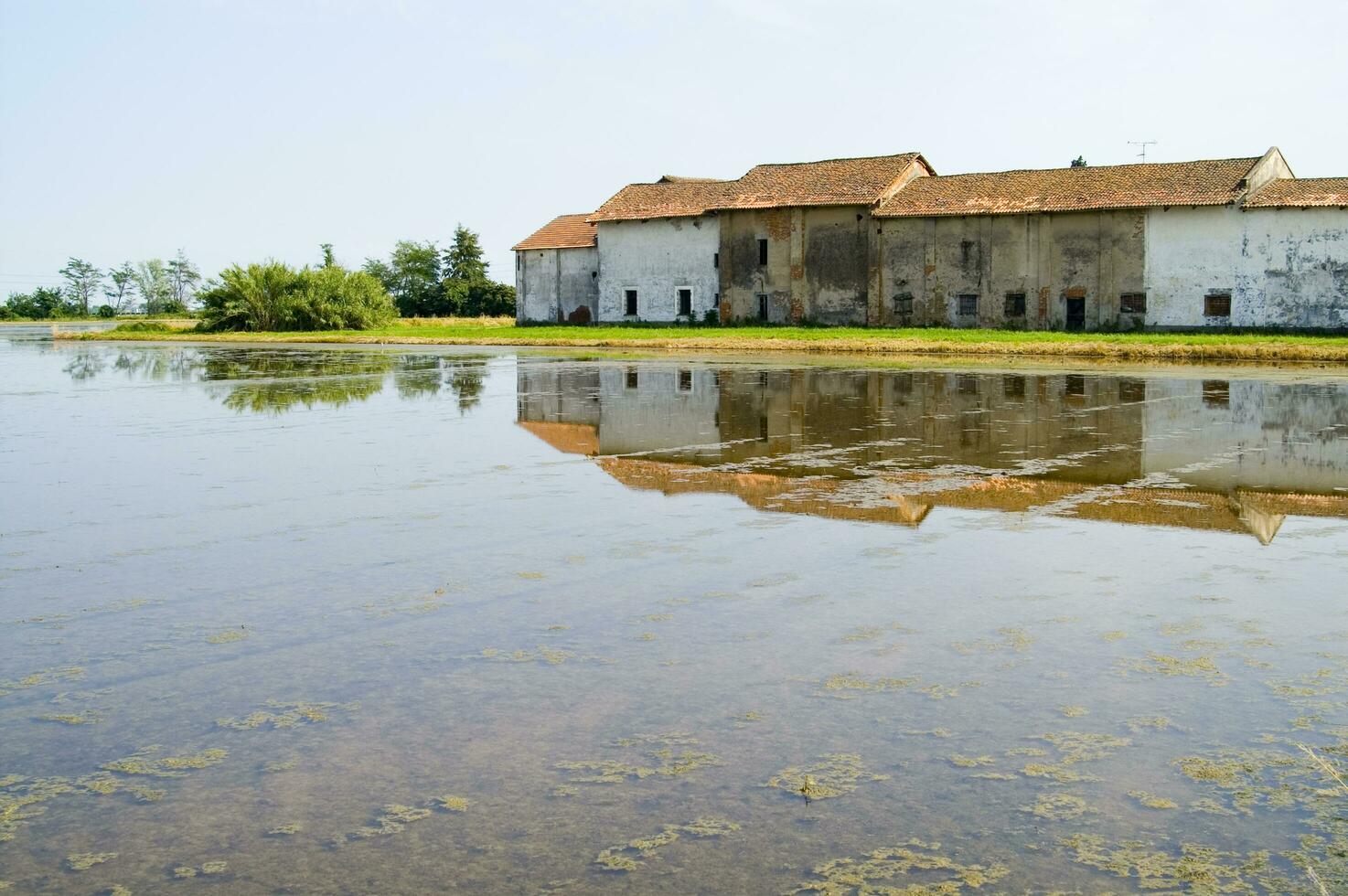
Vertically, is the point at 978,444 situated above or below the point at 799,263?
below

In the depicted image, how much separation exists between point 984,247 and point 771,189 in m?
9.51

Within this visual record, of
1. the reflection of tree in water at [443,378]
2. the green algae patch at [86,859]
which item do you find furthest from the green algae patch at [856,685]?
the reflection of tree in water at [443,378]

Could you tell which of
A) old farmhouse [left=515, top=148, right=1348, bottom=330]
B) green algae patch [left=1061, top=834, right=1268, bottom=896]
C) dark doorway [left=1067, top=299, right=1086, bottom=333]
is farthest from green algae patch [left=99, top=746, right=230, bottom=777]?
dark doorway [left=1067, top=299, right=1086, bottom=333]

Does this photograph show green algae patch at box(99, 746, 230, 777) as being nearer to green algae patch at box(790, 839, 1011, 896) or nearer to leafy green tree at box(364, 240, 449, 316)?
green algae patch at box(790, 839, 1011, 896)

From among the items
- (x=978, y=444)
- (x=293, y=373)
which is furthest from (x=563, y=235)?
(x=978, y=444)

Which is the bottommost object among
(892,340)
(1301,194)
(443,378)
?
(443,378)

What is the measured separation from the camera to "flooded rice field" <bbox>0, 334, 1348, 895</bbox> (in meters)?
3.67

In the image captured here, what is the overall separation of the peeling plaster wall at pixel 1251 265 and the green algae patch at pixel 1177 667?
128 ft

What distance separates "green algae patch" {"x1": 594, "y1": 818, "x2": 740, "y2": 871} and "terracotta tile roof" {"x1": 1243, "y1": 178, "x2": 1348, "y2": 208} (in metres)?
41.3

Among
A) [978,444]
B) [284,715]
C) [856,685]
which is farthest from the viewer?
[978,444]

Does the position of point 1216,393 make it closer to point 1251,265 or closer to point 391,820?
point 391,820

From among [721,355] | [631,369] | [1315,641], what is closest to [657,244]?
[721,355]

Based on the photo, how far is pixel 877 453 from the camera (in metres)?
12.4

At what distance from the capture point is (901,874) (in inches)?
138
